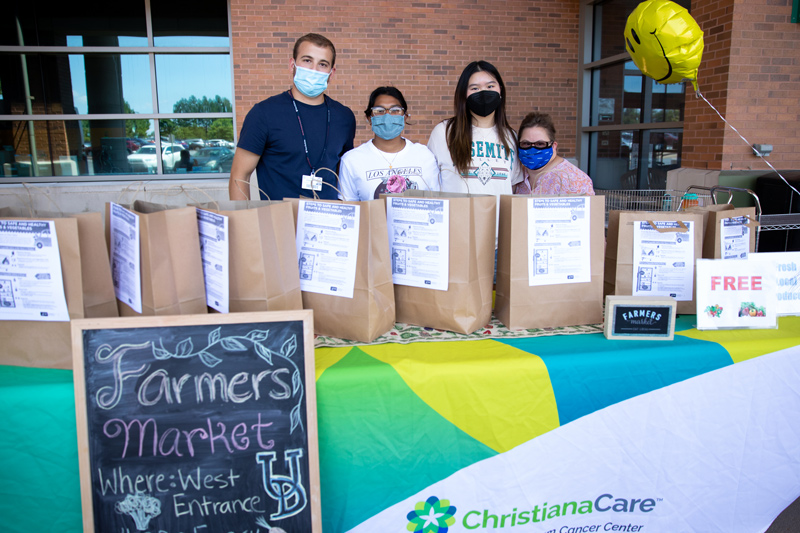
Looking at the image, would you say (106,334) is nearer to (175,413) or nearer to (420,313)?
(175,413)

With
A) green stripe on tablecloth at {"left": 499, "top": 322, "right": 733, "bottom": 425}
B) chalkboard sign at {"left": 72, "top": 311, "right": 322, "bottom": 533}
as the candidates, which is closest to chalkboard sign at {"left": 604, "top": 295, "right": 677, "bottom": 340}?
green stripe on tablecloth at {"left": 499, "top": 322, "right": 733, "bottom": 425}

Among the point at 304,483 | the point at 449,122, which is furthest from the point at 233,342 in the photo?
the point at 449,122

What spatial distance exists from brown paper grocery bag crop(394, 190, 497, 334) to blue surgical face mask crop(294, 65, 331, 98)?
3.62 feet

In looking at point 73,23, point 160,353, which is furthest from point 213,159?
point 160,353

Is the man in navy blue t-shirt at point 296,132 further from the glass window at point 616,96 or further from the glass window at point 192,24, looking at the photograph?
the glass window at point 616,96

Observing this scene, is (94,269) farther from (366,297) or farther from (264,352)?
(366,297)

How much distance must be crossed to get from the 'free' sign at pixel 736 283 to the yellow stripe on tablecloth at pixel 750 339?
12cm

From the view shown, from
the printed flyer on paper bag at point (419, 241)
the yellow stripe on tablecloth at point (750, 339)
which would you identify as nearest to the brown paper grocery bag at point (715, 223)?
the yellow stripe on tablecloth at point (750, 339)

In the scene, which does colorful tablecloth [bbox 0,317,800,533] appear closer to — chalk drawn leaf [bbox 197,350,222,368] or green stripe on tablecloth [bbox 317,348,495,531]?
green stripe on tablecloth [bbox 317,348,495,531]

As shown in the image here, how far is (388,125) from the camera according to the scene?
6.68 ft

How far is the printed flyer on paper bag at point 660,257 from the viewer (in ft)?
4.82

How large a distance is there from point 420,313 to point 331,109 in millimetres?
1324

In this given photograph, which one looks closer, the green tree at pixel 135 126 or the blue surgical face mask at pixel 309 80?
the blue surgical face mask at pixel 309 80

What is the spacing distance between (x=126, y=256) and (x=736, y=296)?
165 cm
